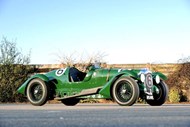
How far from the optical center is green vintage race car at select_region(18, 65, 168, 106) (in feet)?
28.6

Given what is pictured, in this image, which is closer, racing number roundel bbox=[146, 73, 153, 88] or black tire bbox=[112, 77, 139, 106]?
black tire bbox=[112, 77, 139, 106]

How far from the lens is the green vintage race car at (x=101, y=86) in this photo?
8727mm

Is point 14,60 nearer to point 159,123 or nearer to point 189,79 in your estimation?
point 189,79

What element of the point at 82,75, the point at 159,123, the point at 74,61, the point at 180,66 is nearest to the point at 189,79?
the point at 180,66

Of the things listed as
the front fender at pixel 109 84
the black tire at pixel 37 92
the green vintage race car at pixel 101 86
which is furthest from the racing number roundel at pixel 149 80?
the black tire at pixel 37 92

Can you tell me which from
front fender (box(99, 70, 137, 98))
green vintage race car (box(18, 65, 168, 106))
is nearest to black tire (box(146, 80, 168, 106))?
green vintage race car (box(18, 65, 168, 106))

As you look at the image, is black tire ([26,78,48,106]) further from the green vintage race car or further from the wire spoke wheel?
the wire spoke wheel

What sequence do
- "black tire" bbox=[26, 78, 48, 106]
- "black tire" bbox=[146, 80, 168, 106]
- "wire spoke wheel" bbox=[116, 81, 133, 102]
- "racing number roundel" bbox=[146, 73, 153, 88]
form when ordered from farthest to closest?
"black tire" bbox=[26, 78, 48, 106]
"black tire" bbox=[146, 80, 168, 106]
"racing number roundel" bbox=[146, 73, 153, 88]
"wire spoke wheel" bbox=[116, 81, 133, 102]

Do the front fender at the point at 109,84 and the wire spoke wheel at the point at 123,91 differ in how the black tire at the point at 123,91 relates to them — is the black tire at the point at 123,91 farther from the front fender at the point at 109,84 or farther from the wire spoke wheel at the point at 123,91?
the front fender at the point at 109,84

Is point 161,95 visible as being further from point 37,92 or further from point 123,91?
point 37,92

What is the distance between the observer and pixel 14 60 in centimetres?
1661

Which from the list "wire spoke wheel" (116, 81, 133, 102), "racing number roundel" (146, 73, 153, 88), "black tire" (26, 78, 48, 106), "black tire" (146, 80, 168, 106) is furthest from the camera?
"black tire" (26, 78, 48, 106)

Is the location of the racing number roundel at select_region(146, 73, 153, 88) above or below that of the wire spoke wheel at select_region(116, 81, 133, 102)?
above

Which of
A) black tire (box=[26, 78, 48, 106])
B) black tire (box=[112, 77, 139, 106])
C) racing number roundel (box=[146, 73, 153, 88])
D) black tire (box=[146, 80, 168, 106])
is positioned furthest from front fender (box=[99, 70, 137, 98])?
black tire (box=[26, 78, 48, 106])
